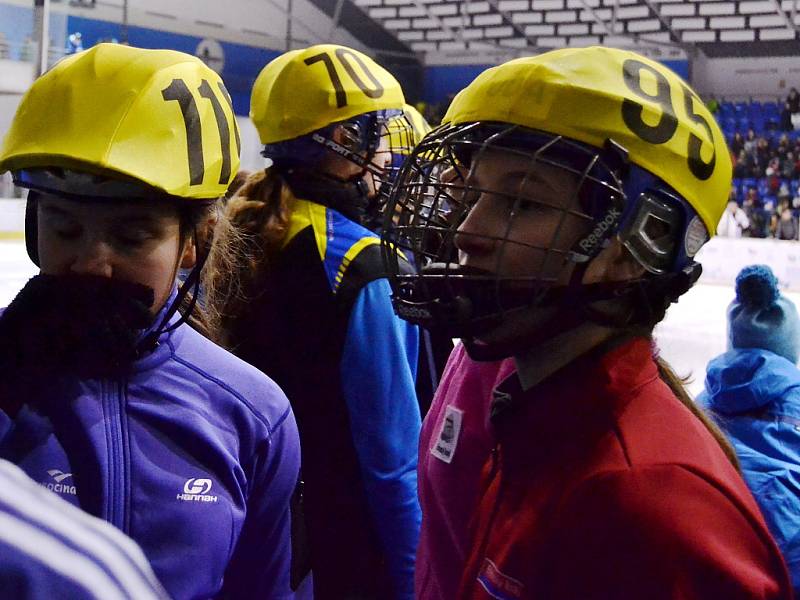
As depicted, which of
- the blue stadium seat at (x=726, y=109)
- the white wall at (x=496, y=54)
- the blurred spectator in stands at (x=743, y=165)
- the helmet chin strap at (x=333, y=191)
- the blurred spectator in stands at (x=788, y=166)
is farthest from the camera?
the white wall at (x=496, y=54)

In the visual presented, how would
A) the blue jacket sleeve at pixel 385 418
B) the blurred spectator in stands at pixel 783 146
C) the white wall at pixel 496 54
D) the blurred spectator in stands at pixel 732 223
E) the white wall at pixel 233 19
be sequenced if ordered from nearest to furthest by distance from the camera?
the blue jacket sleeve at pixel 385 418
the blurred spectator in stands at pixel 732 223
the blurred spectator in stands at pixel 783 146
the white wall at pixel 233 19
the white wall at pixel 496 54

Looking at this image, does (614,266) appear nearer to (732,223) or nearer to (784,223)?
(732,223)

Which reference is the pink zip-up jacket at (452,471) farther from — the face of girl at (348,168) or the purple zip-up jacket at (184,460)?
the face of girl at (348,168)

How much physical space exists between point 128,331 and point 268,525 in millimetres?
324

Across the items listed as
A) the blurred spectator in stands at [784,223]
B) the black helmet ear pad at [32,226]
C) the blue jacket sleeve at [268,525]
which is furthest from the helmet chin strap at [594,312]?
the blurred spectator in stands at [784,223]

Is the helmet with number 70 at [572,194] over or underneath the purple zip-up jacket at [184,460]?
over

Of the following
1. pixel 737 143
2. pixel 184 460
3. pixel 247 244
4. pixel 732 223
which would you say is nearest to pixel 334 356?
pixel 247 244

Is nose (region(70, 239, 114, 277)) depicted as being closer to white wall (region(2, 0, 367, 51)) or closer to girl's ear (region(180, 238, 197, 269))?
girl's ear (region(180, 238, 197, 269))

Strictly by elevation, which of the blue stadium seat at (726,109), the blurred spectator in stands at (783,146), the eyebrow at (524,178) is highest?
the eyebrow at (524,178)

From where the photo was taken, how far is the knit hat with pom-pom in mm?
2357

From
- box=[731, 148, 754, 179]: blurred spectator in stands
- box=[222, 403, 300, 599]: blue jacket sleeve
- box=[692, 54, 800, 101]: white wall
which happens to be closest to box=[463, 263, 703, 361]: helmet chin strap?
box=[222, 403, 300, 599]: blue jacket sleeve

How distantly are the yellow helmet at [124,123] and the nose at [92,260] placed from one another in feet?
0.29

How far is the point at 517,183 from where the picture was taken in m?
1.04

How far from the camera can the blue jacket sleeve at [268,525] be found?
118 cm
